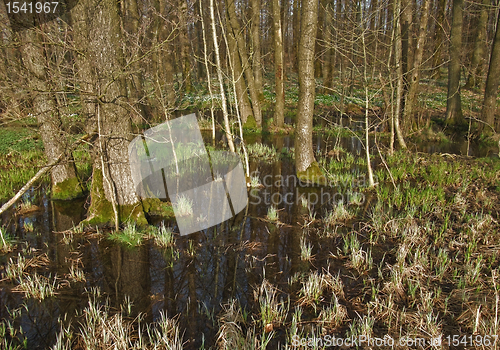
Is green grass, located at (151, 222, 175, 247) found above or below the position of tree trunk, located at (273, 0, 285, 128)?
below

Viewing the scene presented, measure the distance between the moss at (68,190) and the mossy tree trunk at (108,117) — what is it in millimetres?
1782

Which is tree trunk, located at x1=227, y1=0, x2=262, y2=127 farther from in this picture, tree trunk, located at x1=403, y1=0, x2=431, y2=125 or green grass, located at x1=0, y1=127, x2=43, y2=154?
green grass, located at x1=0, y1=127, x2=43, y2=154

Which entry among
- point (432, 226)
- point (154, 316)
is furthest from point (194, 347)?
point (432, 226)

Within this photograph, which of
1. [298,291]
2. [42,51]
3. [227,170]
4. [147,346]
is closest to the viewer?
[147,346]

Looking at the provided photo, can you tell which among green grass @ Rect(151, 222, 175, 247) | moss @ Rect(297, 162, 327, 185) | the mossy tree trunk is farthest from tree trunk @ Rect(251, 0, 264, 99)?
green grass @ Rect(151, 222, 175, 247)

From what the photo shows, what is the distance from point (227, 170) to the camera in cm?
853

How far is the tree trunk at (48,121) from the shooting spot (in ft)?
18.9

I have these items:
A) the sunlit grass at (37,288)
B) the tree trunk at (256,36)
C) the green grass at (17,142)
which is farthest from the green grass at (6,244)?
the tree trunk at (256,36)

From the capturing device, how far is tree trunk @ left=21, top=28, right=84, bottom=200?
5.75 meters

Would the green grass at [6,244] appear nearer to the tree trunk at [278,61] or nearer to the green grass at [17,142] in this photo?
the green grass at [17,142]

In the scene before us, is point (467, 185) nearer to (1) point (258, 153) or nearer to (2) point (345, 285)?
(2) point (345, 285)

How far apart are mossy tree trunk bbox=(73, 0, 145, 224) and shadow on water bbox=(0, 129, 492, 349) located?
2.04 ft

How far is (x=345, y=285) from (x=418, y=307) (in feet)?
2.78

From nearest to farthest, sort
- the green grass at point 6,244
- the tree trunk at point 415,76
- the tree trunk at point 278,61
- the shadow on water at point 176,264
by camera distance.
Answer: the shadow on water at point 176,264 < the green grass at point 6,244 < the tree trunk at point 415,76 < the tree trunk at point 278,61
